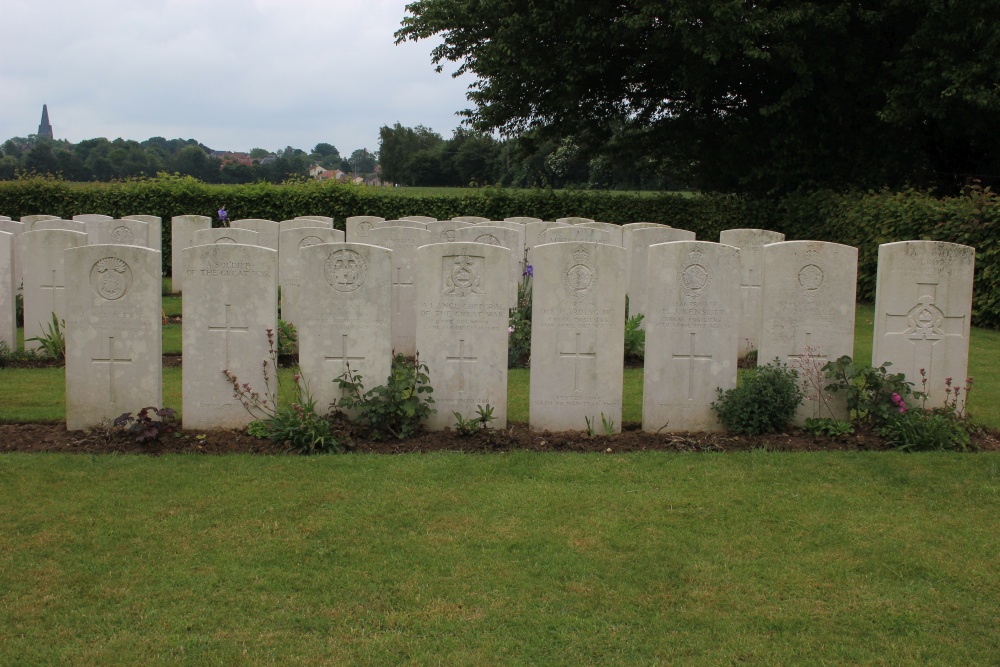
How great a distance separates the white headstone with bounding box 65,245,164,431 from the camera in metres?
6.64

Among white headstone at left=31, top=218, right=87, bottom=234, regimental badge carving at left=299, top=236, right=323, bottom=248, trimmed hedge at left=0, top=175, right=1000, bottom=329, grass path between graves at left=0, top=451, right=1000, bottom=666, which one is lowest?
grass path between graves at left=0, top=451, right=1000, bottom=666

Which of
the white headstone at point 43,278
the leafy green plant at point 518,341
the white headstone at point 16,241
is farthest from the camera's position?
the white headstone at point 16,241

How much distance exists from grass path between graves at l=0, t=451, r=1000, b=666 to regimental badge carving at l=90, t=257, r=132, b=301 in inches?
49.9

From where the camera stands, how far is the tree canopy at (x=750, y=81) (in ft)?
56.4

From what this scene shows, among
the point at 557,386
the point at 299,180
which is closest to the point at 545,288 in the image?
the point at 557,386

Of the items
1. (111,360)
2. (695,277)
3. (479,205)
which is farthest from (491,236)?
(479,205)

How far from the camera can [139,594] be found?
13.8 ft

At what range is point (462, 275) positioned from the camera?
6934 millimetres

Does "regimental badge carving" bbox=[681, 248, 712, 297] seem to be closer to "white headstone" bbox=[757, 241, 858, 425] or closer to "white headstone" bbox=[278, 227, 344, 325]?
"white headstone" bbox=[757, 241, 858, 425]

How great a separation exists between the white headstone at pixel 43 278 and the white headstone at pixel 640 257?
21.2 ft

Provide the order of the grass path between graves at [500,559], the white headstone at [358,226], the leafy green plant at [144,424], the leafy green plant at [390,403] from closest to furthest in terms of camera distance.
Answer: the grass path between graves at [500,559] → the leafy green plant at [144,424] → the leafy green plant at [390,403] → the white headstone at [358,226]

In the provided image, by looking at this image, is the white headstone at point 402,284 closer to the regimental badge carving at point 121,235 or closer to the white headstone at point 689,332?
the white headstone at point 689,332

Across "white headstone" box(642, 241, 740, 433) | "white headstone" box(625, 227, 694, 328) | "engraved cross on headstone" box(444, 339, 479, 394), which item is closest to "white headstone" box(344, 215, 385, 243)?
"white headstone" box(625, 227, 694, 328)

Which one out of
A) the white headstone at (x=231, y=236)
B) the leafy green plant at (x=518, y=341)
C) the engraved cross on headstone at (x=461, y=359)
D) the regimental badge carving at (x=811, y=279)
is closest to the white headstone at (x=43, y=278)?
the white headstone at (x=231, y=236)
